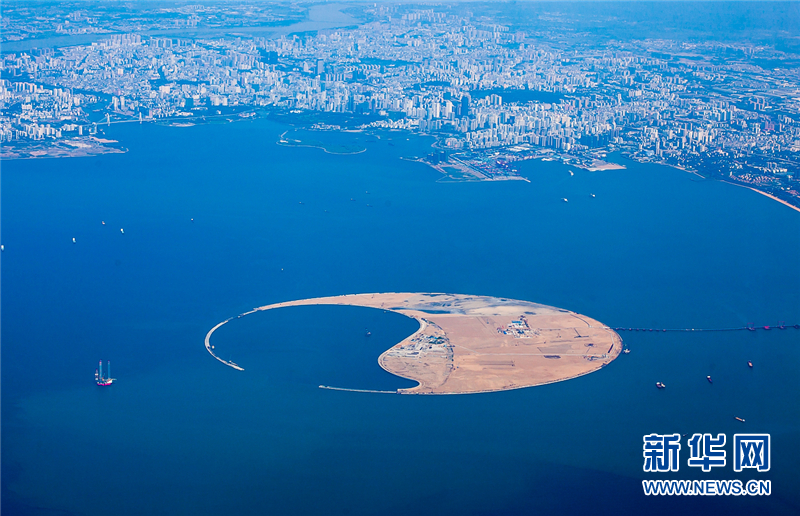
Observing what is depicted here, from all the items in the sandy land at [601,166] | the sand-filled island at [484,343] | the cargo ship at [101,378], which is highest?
the sandy land at [601,166]

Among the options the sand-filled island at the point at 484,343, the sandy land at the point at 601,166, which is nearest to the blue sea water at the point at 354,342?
the sand-filled island at the point at 484,343

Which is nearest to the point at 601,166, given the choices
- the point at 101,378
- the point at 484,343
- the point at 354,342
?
the point at 484,343

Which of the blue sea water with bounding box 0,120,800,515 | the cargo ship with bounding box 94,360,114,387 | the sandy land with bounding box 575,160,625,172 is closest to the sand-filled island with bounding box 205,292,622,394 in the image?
the blue sea water with bounding box 0,120,800,515

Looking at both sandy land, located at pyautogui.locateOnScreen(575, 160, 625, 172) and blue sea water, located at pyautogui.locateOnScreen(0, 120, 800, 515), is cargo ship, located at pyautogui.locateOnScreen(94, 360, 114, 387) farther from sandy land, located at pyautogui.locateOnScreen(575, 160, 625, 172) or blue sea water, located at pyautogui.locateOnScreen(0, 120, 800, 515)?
sandy land, located at pyautogui.locateOnScreen(575, 160, 625, 172)

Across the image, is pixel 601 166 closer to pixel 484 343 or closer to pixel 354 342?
pixel 484 343

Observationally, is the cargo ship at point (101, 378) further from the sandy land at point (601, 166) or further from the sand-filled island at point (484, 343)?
the sandy land at point (601, 166)

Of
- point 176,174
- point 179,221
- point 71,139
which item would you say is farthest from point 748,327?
point 71,139
